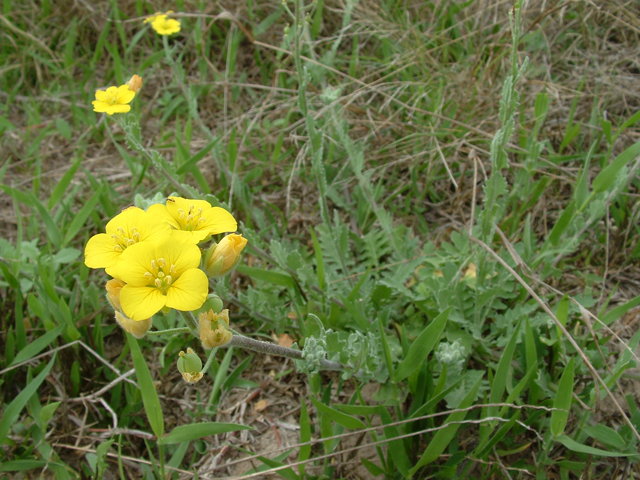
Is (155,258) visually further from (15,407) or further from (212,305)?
(15,407)

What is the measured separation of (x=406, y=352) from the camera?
203 centimetres

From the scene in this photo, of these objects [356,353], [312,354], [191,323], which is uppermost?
[191,323]

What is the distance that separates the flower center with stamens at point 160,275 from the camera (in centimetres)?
130

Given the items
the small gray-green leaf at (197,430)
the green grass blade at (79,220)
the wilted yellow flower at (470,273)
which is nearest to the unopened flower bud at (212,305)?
the small gray-green leaf at (197,430)

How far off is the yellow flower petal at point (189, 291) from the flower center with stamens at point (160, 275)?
3 cm

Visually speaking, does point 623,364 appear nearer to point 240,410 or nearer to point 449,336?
point 449,336

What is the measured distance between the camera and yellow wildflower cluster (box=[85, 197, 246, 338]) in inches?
49.3

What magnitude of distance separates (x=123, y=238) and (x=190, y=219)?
0.63 ft

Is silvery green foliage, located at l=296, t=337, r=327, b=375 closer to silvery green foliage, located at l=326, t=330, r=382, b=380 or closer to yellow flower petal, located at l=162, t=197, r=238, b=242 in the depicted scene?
silvery green foliage, located at l=326, t=330, r=382, b=380

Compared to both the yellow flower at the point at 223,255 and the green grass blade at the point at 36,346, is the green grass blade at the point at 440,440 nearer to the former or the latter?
the yellow flower at the point at 223,255

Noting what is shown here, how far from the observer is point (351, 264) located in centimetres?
279

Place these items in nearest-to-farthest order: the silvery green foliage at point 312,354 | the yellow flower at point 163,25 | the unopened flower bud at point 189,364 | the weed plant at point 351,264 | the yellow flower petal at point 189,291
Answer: the yellow flower petal at point 189,291 → the unopened flower bud at point 189,364 → the silvery green foliage at point 312,354 → the weed plant at point 351,264 → the yellow flower at point 163,25

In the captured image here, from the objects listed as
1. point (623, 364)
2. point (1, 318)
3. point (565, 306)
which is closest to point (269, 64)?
point (1, 318)

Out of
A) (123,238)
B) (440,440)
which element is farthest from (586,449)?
(123,238)
